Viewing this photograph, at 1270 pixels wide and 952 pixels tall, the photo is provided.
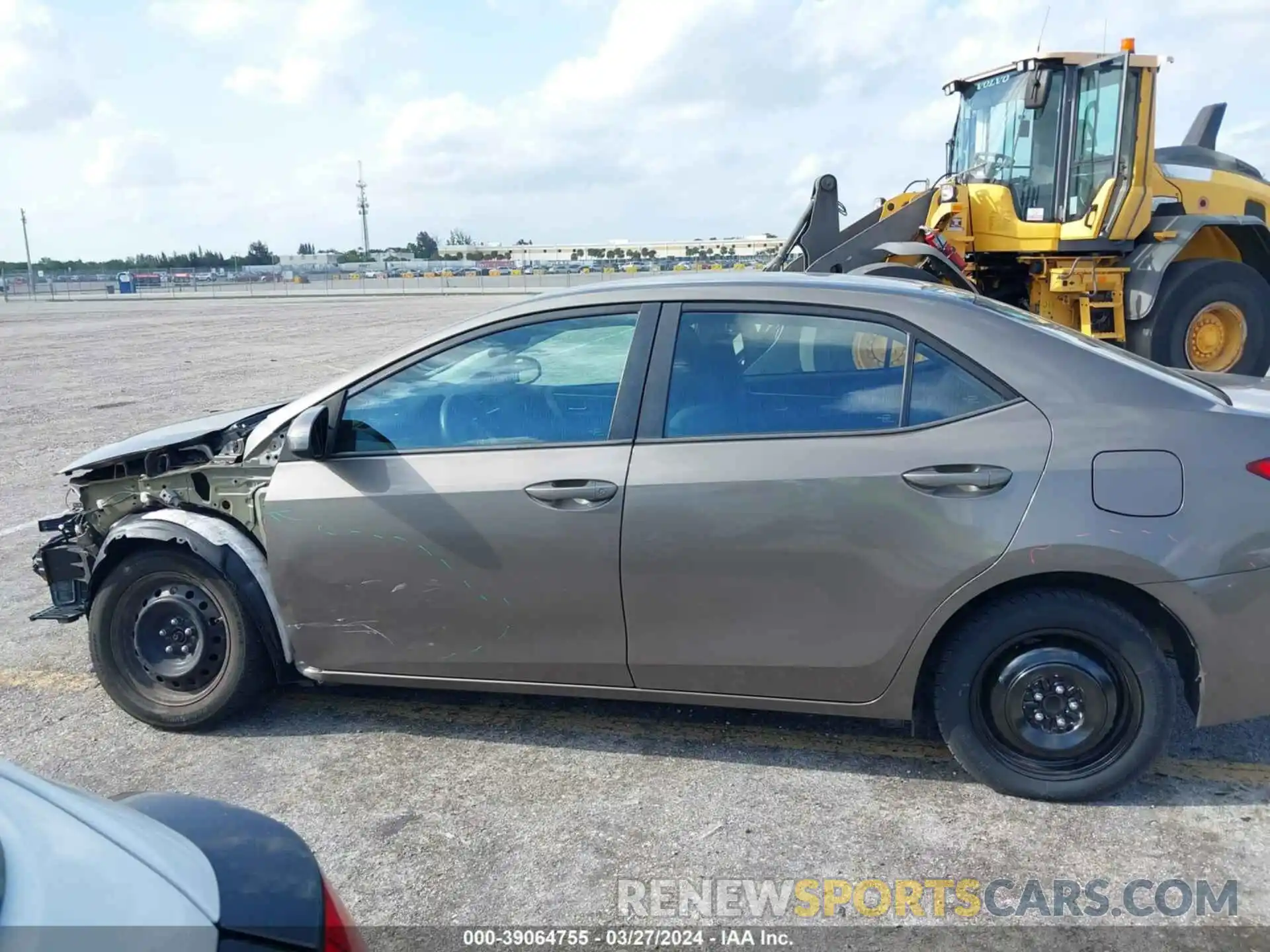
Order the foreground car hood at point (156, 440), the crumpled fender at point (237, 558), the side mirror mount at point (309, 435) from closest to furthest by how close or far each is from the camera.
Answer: the side mirror mount at point (309, 435), the crumpled fender at point (237, 558), the foreground car hood at point (156, 440)

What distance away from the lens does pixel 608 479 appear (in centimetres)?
324

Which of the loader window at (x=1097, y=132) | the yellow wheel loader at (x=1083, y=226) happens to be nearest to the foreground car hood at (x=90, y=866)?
the yellow wheel loader at (x=1083, y=226)

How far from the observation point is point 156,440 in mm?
4164

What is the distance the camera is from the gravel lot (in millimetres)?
2877

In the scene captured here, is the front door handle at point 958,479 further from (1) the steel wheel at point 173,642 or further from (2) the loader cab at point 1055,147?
(2) the loader cab at point 1055,147

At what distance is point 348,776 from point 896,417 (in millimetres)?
2264

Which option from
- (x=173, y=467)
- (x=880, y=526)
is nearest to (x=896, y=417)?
(x=880, y=526)

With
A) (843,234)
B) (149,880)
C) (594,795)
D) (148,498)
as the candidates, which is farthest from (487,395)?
(843,234)

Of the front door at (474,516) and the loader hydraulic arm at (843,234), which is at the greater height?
the loader hydraulic arm at (843,234)

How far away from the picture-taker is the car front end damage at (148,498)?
152 inches

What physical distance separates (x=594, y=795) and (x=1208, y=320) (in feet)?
30.5

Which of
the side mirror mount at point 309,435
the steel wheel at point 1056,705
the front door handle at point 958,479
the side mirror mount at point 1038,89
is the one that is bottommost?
the steel wheel at point 1056,705

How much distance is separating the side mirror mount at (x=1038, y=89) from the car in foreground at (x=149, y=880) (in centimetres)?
983

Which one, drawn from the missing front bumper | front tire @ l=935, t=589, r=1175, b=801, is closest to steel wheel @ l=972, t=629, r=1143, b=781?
front tire @ l=935, t=589, r=1175, b=801
